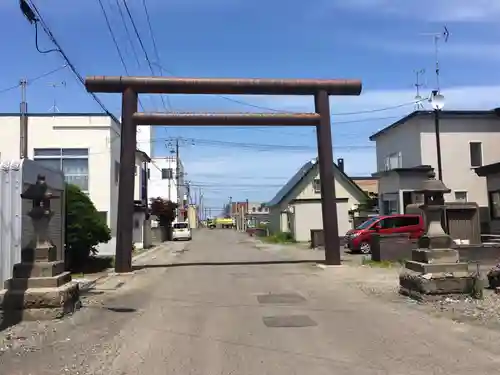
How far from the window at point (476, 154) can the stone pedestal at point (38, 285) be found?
29169mm

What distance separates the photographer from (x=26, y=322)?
386 inches

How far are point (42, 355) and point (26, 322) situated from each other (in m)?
2.48

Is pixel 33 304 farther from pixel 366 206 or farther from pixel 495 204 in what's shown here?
pixel 366 206

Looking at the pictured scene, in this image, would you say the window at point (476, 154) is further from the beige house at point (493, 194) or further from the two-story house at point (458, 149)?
the beige house at point (493, 194)

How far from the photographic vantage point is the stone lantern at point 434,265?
1166 cm

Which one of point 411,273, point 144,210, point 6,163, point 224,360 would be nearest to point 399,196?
point 144,210

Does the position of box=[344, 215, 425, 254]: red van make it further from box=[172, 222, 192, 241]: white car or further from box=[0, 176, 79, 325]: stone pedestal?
box=[172, 222, 192, 241]: white car

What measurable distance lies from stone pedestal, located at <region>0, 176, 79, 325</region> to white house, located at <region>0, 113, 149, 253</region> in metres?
20.3

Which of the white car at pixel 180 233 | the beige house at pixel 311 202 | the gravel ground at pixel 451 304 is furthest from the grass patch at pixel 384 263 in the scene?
the white car at pixel 180 233

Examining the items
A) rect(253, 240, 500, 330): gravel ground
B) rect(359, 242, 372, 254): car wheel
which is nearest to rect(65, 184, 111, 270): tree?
rect(253, 240, 500, 330): gravel ground

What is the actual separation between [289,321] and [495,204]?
61.0ft

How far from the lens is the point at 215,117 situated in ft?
66.0

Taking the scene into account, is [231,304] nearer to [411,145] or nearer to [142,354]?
[142,354]

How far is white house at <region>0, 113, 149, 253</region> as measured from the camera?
30656 millimetres
